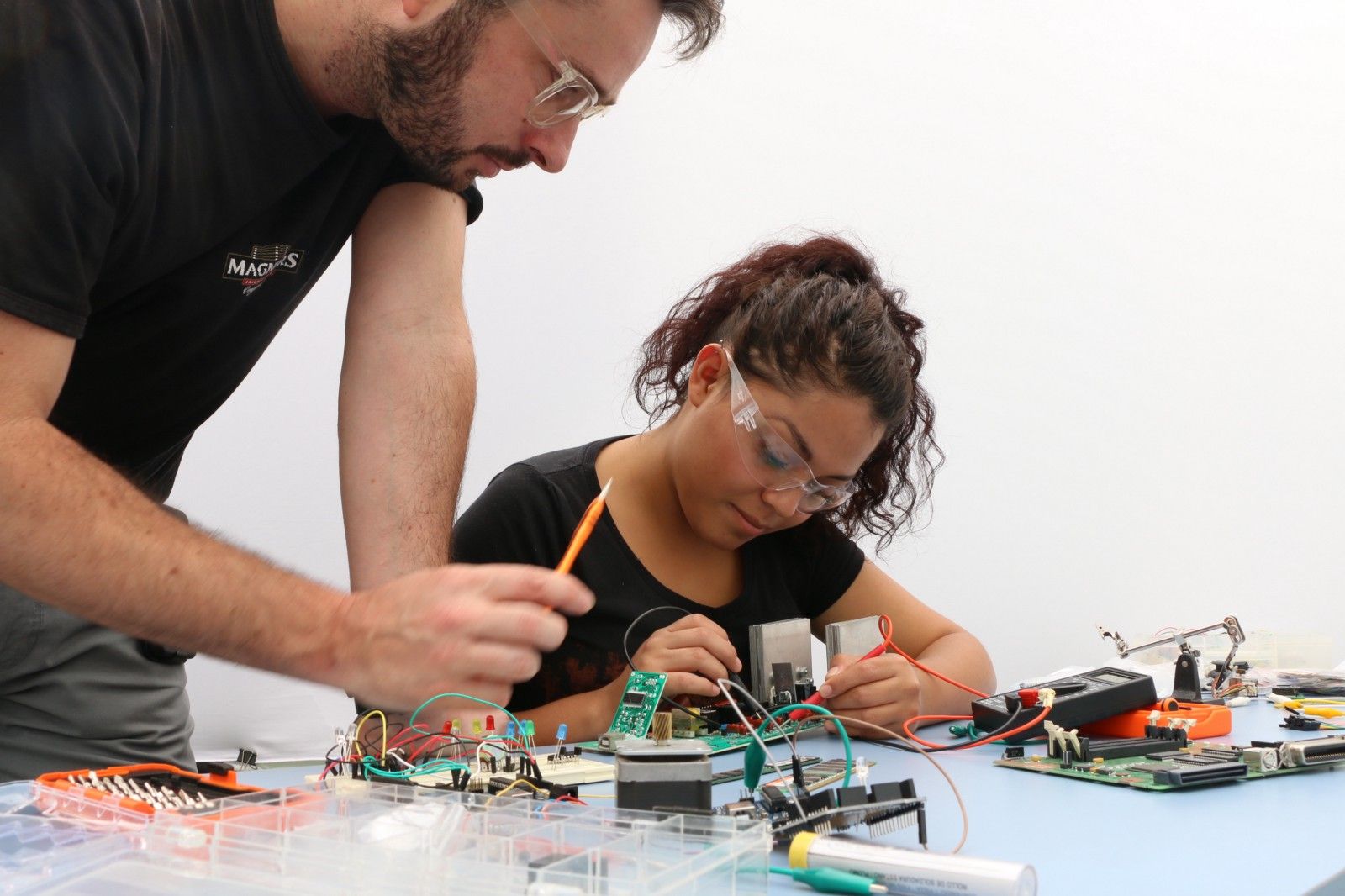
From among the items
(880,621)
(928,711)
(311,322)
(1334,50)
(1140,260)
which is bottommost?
(928,711)

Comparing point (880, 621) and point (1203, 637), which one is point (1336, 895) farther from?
point (1203, 637)

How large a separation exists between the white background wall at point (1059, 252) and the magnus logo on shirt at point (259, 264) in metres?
1.48

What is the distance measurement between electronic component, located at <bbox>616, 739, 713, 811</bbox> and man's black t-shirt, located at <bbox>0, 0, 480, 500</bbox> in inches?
24.9

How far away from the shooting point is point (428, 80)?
1.26 meters

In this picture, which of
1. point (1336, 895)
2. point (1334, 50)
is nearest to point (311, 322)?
point (1336, 895)

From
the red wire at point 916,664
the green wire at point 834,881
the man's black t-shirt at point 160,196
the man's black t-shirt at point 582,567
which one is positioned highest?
the man's black t-shirt at point 160,196

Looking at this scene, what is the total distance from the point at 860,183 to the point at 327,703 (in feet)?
6.75

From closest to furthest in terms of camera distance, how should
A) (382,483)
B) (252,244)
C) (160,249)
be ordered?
(160,249) < (252,244) < (382,483)

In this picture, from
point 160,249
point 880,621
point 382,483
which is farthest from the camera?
point 880,621

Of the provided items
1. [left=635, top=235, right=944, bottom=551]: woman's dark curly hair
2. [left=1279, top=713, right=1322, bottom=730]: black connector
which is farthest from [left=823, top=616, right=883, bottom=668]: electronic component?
[left=1279, top=713, right=1322, bottom=730]: black connector

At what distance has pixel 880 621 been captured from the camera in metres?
1.88

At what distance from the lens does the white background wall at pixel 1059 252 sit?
2998 millimetres

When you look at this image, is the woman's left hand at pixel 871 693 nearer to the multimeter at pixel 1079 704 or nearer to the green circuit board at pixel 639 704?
the multimeter at pixel 1079 704

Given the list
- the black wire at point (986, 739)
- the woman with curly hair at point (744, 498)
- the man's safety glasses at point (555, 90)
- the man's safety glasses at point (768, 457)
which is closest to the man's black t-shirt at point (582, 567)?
the woman with curly hair at point (744, 498)
